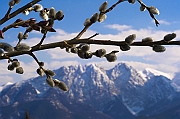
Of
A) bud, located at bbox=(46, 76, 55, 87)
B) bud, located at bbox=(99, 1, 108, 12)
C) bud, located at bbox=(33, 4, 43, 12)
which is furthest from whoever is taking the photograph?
bud, located at bbox=(33, 4, 43, 12)

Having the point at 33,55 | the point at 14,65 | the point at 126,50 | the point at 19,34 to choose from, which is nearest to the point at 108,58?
the point at 126,50

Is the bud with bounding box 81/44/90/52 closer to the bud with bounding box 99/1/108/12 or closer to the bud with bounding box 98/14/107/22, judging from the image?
the bud with bounding box 98/14/107/22

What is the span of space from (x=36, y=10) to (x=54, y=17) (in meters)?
0.59

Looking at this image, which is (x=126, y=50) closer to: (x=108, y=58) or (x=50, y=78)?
(x=108, y=58)

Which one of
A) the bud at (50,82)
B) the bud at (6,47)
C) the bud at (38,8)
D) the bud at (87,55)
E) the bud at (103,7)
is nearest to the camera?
the bud at (6,47)

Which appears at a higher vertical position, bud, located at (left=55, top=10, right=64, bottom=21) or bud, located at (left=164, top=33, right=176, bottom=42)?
bud, located at (left=55, top=10, right=64, bottom=21)

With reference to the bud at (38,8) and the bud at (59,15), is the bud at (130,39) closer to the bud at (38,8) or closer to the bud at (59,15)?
the bud at (59,15)

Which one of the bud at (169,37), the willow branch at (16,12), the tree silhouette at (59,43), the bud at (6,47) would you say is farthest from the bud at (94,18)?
the bud at (6,47)

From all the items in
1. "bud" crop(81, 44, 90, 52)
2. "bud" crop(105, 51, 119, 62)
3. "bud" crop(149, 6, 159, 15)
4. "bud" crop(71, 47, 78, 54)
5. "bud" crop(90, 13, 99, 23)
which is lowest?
"bud" crop(105, 51, 119, 62)

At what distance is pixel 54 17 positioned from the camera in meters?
2.51

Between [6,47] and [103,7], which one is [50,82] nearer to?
[6,47]

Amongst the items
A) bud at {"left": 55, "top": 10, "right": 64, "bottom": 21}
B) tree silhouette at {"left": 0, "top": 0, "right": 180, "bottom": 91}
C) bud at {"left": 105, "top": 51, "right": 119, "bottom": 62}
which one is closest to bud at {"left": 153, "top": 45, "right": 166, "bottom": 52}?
tree silhouette at {"left": 0, "top": 0, "right": 180, "bottom": 91}

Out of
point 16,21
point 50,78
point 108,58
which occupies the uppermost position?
point 16,21

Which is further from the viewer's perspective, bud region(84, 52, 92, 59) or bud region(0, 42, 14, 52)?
bud region(84, 52, 92, 59)
